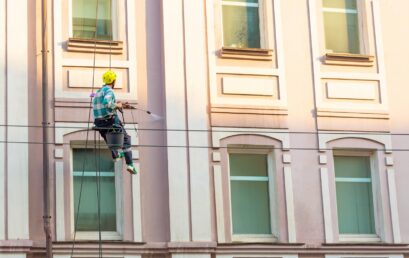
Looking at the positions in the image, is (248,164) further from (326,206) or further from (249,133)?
(326,206)

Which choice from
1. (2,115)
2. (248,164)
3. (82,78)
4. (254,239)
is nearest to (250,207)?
(254,239)

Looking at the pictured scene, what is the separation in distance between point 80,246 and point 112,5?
4.76 m

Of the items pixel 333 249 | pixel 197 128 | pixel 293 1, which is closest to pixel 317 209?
pixel 333 249

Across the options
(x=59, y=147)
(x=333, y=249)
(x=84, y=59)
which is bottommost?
(x=333, y=249)

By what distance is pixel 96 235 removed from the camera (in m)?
21.3

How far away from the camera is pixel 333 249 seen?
22.1 metres

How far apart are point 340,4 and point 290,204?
438 centimetres

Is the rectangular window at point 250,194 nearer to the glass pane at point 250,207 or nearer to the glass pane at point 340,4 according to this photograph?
the glass pane at point 250,207

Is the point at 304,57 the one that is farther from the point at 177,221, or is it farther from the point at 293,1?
the point at 177,221

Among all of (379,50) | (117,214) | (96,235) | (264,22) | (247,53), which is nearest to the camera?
(96,235)

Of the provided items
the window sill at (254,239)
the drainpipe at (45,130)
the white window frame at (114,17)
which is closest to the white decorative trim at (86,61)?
the white window frame at (114,17)

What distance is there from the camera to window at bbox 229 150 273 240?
73.0 ft

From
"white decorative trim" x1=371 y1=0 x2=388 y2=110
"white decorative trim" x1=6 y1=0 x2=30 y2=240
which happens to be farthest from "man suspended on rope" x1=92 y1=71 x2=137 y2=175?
"white decorative trim" x1=371 y1=0 x2=388 y2=110

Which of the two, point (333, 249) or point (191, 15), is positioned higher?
point (191, 15)
